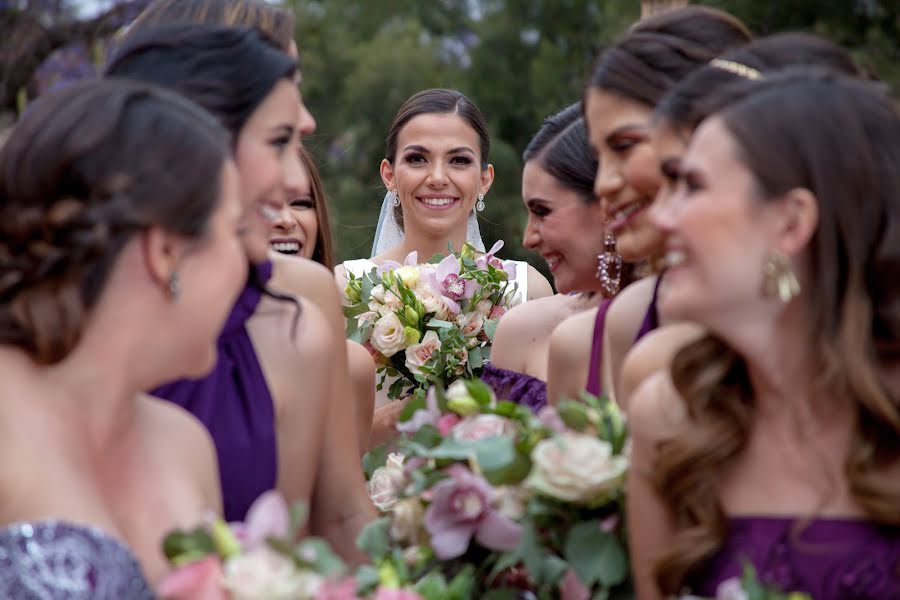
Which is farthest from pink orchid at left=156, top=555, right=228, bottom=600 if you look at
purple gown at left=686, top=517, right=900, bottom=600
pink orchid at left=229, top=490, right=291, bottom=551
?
purple gown at left=686, top=517, right=900, bottom=600

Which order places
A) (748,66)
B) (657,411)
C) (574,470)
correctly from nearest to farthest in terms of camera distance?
(574,470)
(657,411)
(748,66)

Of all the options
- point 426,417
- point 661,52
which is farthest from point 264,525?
point 661,52

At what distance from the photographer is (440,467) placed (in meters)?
3.47

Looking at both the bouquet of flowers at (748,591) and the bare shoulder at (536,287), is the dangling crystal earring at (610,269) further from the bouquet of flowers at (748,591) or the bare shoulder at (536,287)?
the bare shoulder at (536,287)

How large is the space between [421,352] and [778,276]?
131 inches

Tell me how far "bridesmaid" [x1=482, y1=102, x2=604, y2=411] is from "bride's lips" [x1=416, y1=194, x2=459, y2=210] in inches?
91.0

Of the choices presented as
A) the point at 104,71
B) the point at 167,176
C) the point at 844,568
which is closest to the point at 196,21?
the point at 104,71

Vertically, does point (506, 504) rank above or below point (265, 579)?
below

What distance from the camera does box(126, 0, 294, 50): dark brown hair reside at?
4.00 meters

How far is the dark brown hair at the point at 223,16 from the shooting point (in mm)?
4000

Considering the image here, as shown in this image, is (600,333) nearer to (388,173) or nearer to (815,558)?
(815,558)

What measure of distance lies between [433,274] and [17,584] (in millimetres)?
3827

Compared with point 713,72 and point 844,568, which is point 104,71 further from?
point 844,568

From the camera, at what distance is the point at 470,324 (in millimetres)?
6184
